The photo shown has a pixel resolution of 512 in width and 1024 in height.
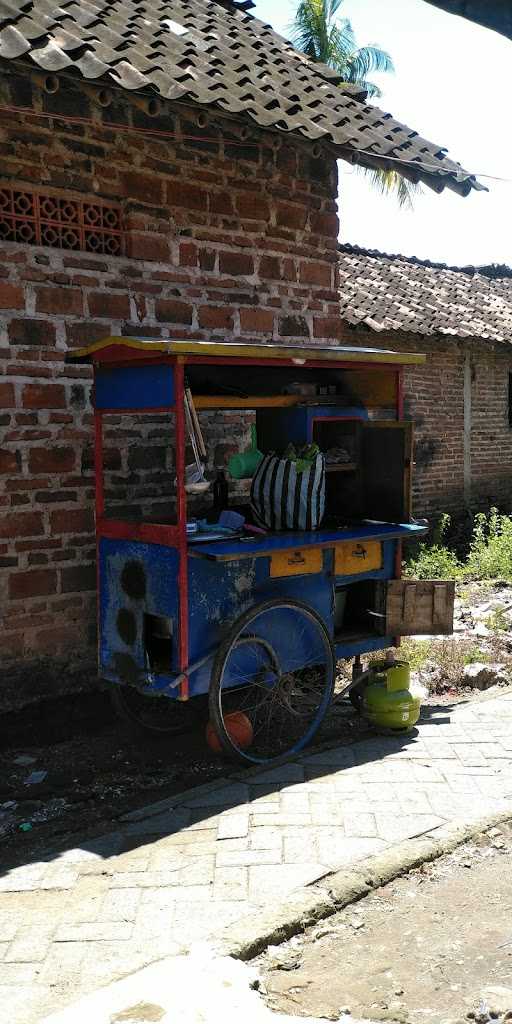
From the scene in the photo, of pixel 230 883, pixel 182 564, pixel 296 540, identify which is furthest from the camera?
pixel 296 540

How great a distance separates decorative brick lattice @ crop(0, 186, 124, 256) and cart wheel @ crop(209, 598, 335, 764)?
258cm

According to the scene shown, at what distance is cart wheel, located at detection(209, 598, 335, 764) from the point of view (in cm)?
529

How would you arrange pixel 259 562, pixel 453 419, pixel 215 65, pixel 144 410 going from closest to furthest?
pixel 144 410 → pixel 259 562 → pixel 215 65 → pixel 453 419

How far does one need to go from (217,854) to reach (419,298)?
12575 millimetres

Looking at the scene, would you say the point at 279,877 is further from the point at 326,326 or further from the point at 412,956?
the point at 326,326

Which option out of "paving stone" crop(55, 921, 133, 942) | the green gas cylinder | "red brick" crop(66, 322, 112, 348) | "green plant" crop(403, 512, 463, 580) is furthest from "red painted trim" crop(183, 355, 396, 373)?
"green plant" crop(403, 512, 463, 580)

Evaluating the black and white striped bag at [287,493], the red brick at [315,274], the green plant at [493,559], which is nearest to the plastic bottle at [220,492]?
the black and white striped bag at [287,493]

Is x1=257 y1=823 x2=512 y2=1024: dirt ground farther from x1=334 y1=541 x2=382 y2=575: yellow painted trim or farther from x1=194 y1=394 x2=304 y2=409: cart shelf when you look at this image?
x1=194 y1=394 x2=304 y2=409: cart shelf

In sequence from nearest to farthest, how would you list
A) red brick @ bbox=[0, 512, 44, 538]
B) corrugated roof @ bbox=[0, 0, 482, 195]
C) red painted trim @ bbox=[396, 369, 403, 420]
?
1. corrugated roof @ bbox=[0, 0, 482, 195]
2. red brick @ bbox=[0, 512, 44, 538]
3. red painted trim @ bbox=[396, 369, 403, 420]

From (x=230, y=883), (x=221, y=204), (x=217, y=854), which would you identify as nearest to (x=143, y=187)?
(x=221, y=204)

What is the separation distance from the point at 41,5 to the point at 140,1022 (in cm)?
559

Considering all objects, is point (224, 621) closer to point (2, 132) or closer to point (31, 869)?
point (31, 869)

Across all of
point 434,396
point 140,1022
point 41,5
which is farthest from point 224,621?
point 434,396

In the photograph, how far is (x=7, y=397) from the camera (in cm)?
561
